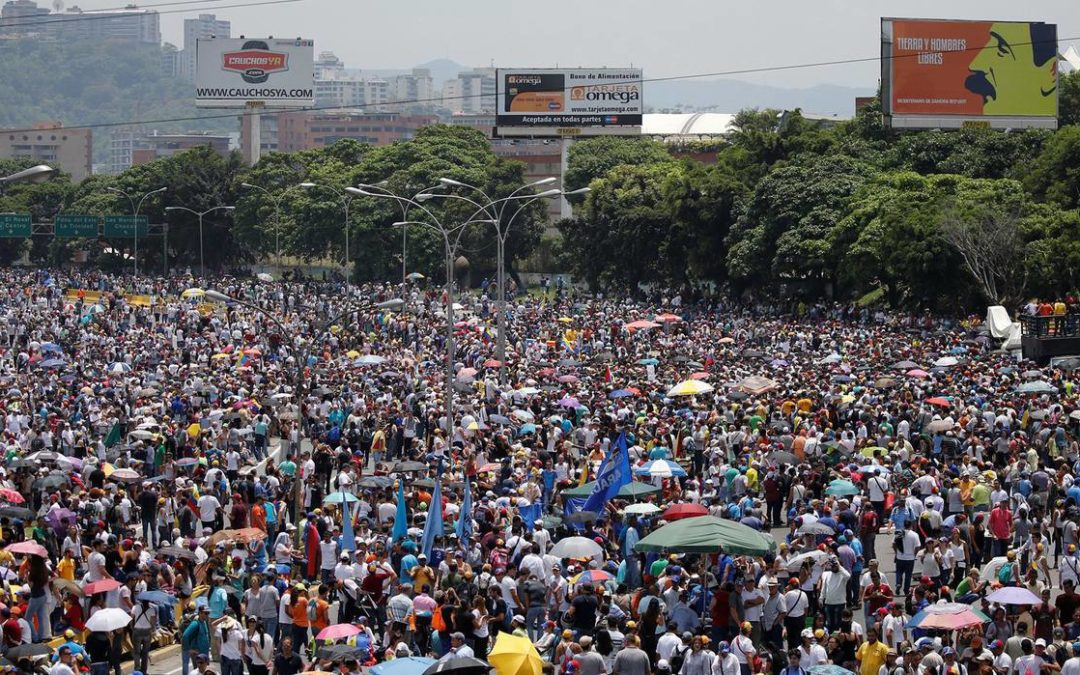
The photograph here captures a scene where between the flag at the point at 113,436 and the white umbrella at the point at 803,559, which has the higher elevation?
the white umbrella at the point at 803,559

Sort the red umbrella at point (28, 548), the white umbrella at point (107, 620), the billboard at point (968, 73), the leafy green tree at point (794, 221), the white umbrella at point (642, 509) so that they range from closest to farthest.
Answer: the white umbrella at point (107, 620) → the red umbrella at point (28, 548) → the white umbrella at point (642, 509) → the leafy green tree at point (794, 221) → the billboard at point (968, 73)

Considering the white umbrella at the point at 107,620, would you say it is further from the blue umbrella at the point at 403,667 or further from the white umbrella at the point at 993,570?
the white umbrella at the point at 993,570

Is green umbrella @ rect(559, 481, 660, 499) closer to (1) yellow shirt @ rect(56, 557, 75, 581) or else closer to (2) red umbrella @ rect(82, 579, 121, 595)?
(1) yellow shirt @ rect(56, 557, 75, 581)

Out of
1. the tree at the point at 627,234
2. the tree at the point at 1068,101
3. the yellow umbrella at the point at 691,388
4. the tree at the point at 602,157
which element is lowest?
the yellow umbrella at the point at 691,388

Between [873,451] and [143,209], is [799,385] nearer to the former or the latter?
[873,451]

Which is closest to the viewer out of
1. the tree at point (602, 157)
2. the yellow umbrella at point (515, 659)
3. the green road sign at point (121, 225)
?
the yellow umbrella at point (515, 659)

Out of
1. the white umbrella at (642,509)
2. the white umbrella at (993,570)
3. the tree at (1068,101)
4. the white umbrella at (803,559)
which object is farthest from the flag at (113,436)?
the tree at (1068,101)

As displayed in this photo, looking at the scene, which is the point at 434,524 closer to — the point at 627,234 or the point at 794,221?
the point at 794,221

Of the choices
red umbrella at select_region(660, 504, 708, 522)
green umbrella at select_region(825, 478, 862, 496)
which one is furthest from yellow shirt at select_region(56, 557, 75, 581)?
green umbrella at select_region(825, 478, 862, 496)
